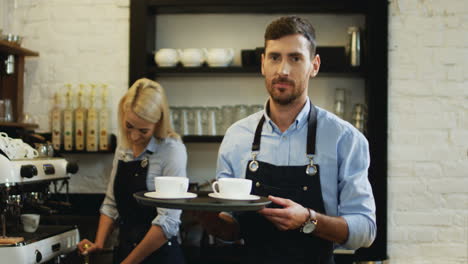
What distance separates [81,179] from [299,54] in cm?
211

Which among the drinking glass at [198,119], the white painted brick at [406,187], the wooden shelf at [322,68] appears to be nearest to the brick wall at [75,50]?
the wooden shelf at [322,68]

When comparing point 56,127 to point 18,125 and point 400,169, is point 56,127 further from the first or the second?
point 400,169

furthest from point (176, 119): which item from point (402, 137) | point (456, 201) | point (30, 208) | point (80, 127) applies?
point (456, 201)

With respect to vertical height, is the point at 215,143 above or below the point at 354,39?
below

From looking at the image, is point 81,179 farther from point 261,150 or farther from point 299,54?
point 299,54

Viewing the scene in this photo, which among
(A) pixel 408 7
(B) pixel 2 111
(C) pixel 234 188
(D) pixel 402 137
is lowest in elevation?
(C) pixel 234 188

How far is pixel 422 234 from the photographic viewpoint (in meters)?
3.07

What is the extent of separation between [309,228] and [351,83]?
1.99 metres

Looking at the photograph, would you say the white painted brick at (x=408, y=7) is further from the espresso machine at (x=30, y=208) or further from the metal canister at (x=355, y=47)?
the espresso machine at (x=30, y=208)

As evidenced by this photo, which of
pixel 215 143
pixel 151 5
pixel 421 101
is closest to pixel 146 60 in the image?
pixel 151 5

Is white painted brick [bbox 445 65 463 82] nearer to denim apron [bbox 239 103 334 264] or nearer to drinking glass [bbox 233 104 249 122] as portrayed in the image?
drinking glass [bbox 233 104 249 122]

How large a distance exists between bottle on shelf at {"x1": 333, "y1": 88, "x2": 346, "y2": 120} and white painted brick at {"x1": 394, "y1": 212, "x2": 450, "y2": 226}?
670 mm

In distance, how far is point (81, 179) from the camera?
3.27 metres

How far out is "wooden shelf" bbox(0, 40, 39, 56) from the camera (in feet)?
9.11
